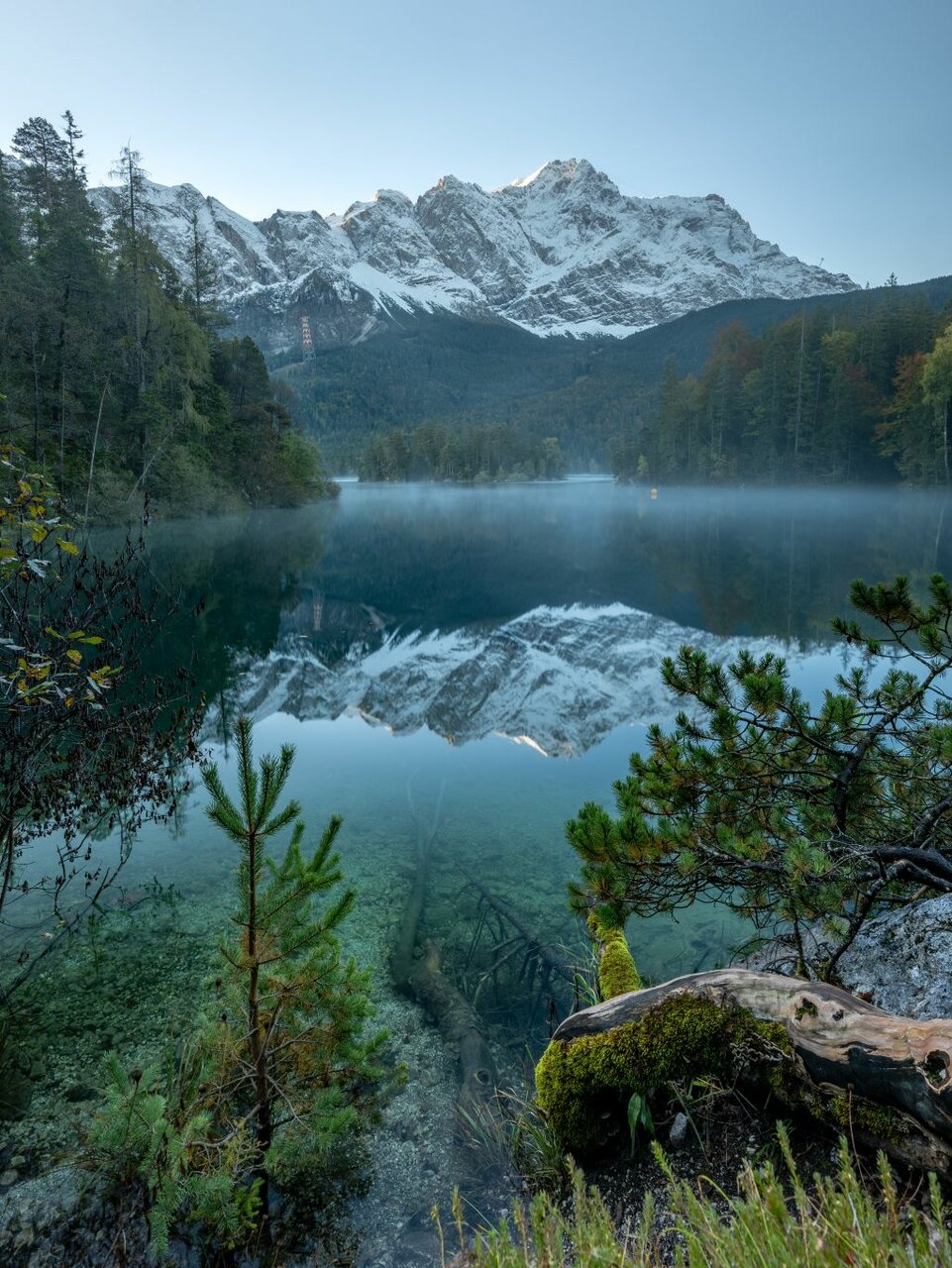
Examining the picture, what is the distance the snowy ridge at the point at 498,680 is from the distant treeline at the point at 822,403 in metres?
44.1

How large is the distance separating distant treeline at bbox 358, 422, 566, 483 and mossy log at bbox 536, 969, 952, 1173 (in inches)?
4902

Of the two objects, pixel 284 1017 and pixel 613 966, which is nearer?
pixel 284 1017

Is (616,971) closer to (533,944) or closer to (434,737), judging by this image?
(533,944)

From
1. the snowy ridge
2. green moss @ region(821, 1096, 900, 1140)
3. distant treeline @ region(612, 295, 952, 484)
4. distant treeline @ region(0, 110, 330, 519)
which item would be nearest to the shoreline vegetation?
green moss @ region(821, 1096, 900, 1140)

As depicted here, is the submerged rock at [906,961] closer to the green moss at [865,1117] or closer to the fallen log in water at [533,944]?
the green moss at [865,1117]

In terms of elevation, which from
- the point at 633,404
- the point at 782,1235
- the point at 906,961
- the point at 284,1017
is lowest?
the point at 284,1017

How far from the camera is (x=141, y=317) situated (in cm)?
3441

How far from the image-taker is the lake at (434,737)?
13.8ft

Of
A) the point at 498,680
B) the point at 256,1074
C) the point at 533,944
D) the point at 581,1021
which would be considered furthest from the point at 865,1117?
the point at 498,680

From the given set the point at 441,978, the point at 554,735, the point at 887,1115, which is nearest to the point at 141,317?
the point at 554,735

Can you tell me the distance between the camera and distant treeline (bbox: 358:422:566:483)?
12362 cm

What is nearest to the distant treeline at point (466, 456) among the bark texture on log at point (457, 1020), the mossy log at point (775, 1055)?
the bark texture on log at point (457, 1020)

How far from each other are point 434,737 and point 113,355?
32.8 metres

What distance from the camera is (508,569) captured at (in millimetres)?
30438
